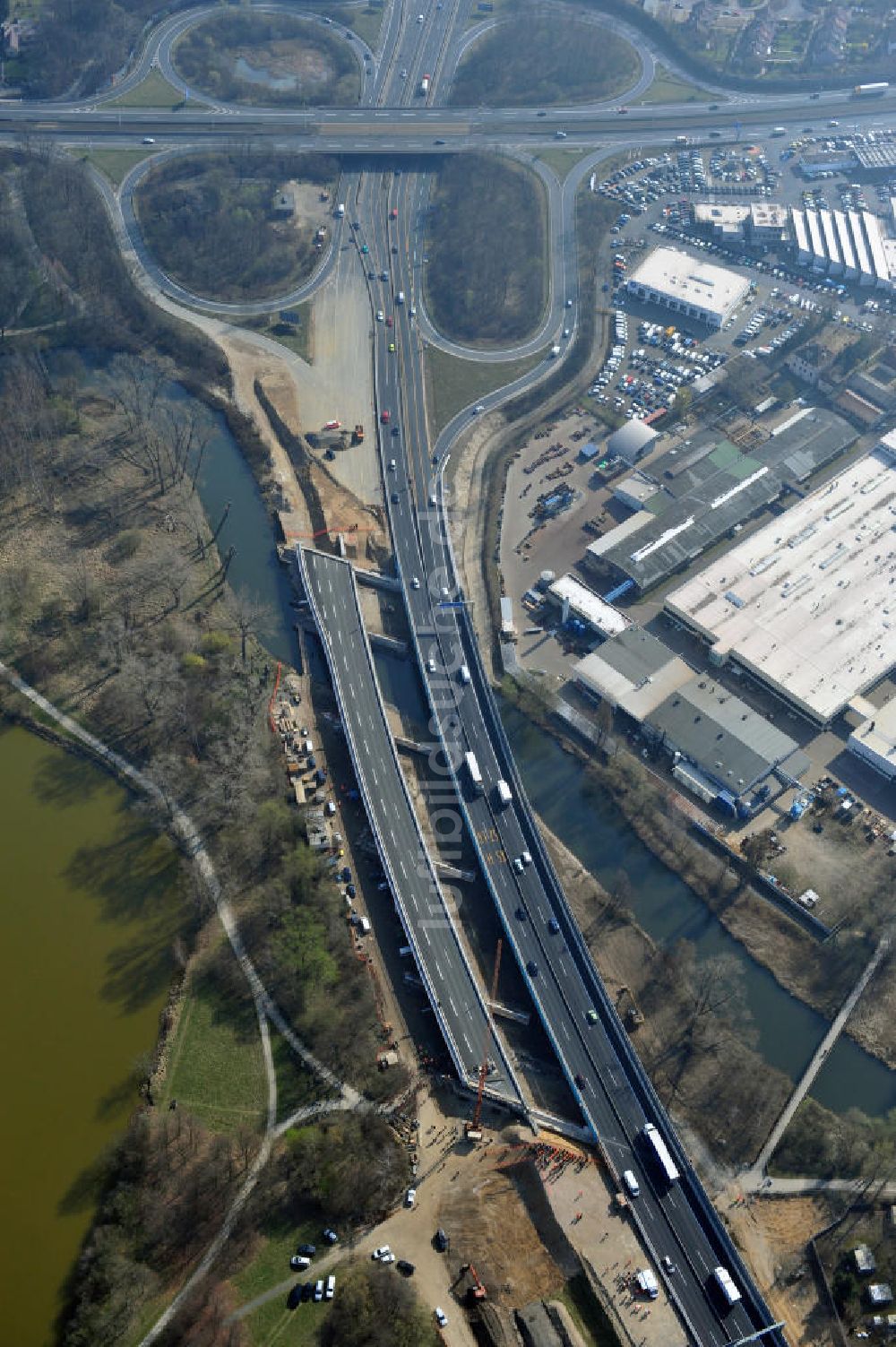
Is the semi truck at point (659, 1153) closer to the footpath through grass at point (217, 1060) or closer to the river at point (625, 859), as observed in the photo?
the river at point (625, 859)

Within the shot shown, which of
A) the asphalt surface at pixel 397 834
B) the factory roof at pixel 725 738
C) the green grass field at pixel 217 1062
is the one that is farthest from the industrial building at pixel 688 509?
the green grass field at pixel 217 1062

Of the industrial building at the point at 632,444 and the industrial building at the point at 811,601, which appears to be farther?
the industrial building at the point at 632,444

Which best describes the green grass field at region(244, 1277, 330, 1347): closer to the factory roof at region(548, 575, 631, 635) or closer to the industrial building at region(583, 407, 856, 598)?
the factory roof at region(548, 575, 631, 635)

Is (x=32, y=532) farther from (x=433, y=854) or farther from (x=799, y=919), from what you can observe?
(x=799, y=919)

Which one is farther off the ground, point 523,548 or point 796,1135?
point 523,548

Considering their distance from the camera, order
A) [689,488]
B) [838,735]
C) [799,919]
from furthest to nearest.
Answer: [689,488], [838,735], [799,919]

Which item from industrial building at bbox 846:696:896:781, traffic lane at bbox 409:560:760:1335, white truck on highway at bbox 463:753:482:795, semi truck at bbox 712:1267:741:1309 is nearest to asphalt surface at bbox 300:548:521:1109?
traffic lane at bbox 409:560:760:1335

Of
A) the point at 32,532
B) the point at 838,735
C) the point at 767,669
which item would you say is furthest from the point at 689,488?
the point at 32,532
